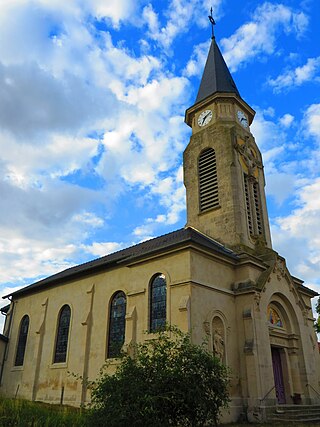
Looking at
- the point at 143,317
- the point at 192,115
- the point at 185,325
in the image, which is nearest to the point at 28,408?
the point at 185,325

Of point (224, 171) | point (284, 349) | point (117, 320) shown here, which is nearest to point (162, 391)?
point (117, 320)

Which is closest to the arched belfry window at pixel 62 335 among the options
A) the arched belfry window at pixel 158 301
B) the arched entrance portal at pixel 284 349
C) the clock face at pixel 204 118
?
the arched belfry window at pixel 158 301

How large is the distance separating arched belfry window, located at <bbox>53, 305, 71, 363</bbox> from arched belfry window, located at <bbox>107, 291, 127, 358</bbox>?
405cm

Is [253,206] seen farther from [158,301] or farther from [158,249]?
[158,301]

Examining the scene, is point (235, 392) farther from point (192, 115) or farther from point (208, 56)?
point (208, 56)

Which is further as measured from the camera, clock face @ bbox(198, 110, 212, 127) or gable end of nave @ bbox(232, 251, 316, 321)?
clock face @ bbox(198, 110, 212, 127)

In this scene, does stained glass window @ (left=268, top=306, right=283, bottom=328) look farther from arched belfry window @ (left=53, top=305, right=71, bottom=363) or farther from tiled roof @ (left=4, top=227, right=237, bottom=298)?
arched belfry window @ (left=53, top=305, right=71, bottom=363)

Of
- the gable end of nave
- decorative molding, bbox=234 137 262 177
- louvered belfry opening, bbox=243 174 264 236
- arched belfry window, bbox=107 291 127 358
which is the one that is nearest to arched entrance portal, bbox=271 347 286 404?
the gable end of nave

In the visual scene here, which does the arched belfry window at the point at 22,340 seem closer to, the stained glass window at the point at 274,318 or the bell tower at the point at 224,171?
the bell tower at the point at 224,171

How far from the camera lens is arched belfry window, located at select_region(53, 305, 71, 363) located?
73.0 ft

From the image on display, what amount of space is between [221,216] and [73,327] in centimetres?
1063

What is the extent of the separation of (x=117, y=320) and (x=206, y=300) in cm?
549

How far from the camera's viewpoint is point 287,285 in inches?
818

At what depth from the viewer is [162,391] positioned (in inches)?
351
